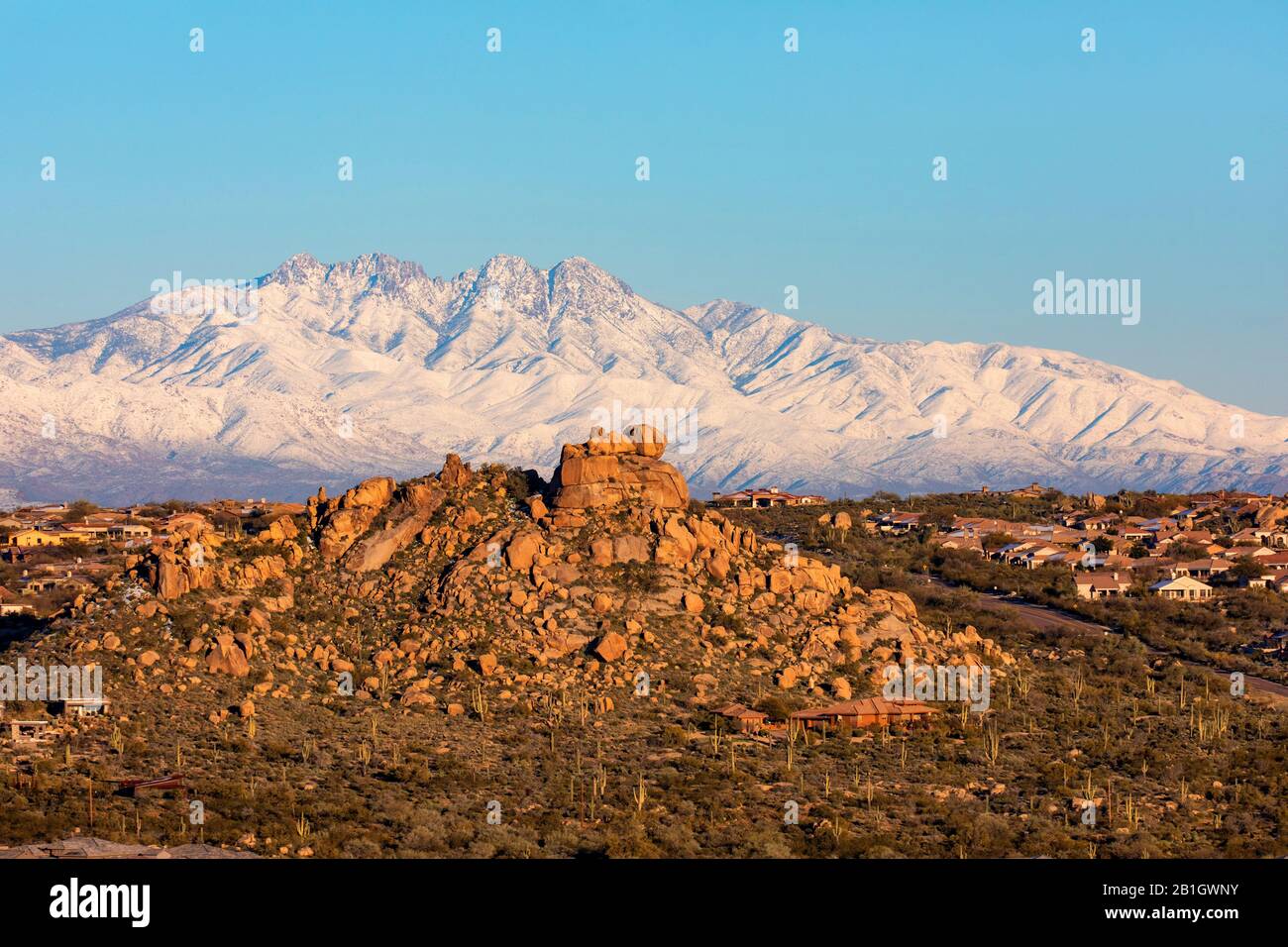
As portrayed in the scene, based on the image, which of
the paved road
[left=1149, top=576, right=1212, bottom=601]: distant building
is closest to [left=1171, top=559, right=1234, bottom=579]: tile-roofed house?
[left=1149, top=576, right=1212, bottom=601]: distant building

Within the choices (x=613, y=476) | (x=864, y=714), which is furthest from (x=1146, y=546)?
(x=864, y=714)

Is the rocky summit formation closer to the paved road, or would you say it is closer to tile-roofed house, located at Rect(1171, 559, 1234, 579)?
the paved road

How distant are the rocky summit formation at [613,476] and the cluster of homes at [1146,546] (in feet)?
116

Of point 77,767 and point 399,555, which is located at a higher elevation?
point 399,555

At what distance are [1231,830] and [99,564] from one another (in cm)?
6999

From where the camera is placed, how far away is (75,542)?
4633 inches

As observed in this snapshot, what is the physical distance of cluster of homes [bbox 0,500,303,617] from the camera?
95938 mm

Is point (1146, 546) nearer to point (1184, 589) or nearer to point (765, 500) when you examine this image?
point (1184, 589)

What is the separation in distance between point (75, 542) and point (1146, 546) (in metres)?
70.8
